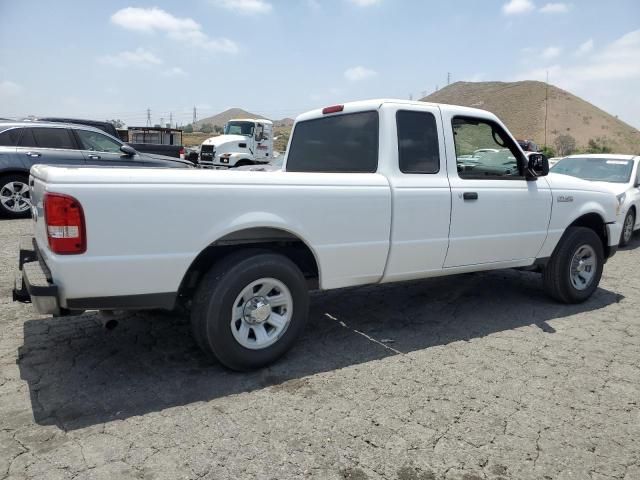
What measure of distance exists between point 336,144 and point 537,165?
6.55 feet

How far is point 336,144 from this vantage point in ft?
15.0

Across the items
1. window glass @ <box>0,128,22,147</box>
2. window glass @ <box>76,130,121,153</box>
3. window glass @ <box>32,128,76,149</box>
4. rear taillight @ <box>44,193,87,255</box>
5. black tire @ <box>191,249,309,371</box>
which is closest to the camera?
rear taillight @ <box>44,193,87,255</box>

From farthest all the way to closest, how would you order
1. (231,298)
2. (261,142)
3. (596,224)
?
1. (261,142)
2. (596,224)
3. (231,298)

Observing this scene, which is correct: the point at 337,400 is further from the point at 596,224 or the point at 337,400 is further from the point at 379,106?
the point at 596,224

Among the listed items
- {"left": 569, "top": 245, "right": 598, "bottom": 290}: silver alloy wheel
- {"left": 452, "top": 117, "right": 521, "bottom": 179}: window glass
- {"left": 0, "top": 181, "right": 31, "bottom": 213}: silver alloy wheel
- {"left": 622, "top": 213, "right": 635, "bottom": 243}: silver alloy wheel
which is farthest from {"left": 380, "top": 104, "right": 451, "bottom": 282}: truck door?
{"left": 0, "top": 181, "right": 31, "bottom": 213}: silver alloy wheel

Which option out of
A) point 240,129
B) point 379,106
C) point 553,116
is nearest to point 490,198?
point 379,106

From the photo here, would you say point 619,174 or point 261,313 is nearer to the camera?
point 261,313

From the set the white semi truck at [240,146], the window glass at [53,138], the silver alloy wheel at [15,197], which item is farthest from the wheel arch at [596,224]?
the white semi truck at [240,146]

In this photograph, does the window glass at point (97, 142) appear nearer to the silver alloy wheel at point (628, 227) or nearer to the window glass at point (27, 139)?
the window glass at point (27, 139)

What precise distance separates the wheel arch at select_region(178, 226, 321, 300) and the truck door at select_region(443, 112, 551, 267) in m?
1.50

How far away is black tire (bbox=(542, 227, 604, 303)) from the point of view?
17.4ft

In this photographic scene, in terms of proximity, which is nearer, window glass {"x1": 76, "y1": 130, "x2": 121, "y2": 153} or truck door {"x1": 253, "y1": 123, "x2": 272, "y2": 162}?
window glass {"x1": 76, "y1": 130, "x2": 121, "y2": 153}

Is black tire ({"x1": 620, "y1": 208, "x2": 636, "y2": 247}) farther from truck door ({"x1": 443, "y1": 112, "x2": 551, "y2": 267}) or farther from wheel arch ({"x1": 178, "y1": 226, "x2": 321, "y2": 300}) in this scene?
wheel arch ({"x1": 178, "y1": 226, "x2": 321, "y2": 300})

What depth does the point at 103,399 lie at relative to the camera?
3119 millimetres
